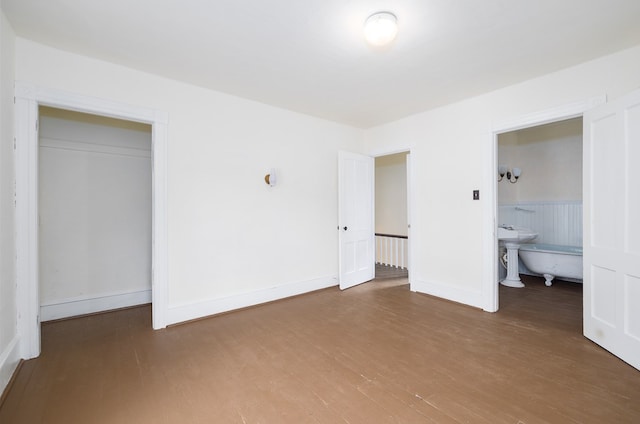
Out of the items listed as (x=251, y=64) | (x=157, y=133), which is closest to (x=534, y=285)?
(x=251, y=64)

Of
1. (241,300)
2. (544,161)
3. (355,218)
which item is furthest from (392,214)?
(241,300)

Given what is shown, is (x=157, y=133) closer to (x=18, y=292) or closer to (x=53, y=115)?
(x=53, y=115)

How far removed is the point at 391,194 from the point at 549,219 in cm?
284

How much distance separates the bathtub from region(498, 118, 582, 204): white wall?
0.90 meters

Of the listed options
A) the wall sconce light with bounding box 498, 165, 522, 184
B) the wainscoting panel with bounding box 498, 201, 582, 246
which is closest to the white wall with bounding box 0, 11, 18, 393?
the wall sconce light with bounding box 498, 165, 522, 184

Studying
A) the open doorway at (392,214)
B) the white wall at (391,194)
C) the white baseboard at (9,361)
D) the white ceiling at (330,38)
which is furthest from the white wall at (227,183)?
the white wall at (391,194)

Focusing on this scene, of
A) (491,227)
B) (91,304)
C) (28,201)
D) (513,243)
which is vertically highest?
(28,201)

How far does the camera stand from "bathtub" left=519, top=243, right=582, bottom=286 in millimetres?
4156

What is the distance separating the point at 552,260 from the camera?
4352mm

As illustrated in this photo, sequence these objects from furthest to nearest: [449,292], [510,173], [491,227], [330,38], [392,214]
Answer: [392,214] → [510,173] → [449,292] → [491,227] → [330,38]

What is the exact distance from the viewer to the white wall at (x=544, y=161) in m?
4.63

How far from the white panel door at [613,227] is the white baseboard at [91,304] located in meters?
5.00

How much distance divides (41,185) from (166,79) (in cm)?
190

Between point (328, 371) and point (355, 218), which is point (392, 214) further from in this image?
point (328, 371)
